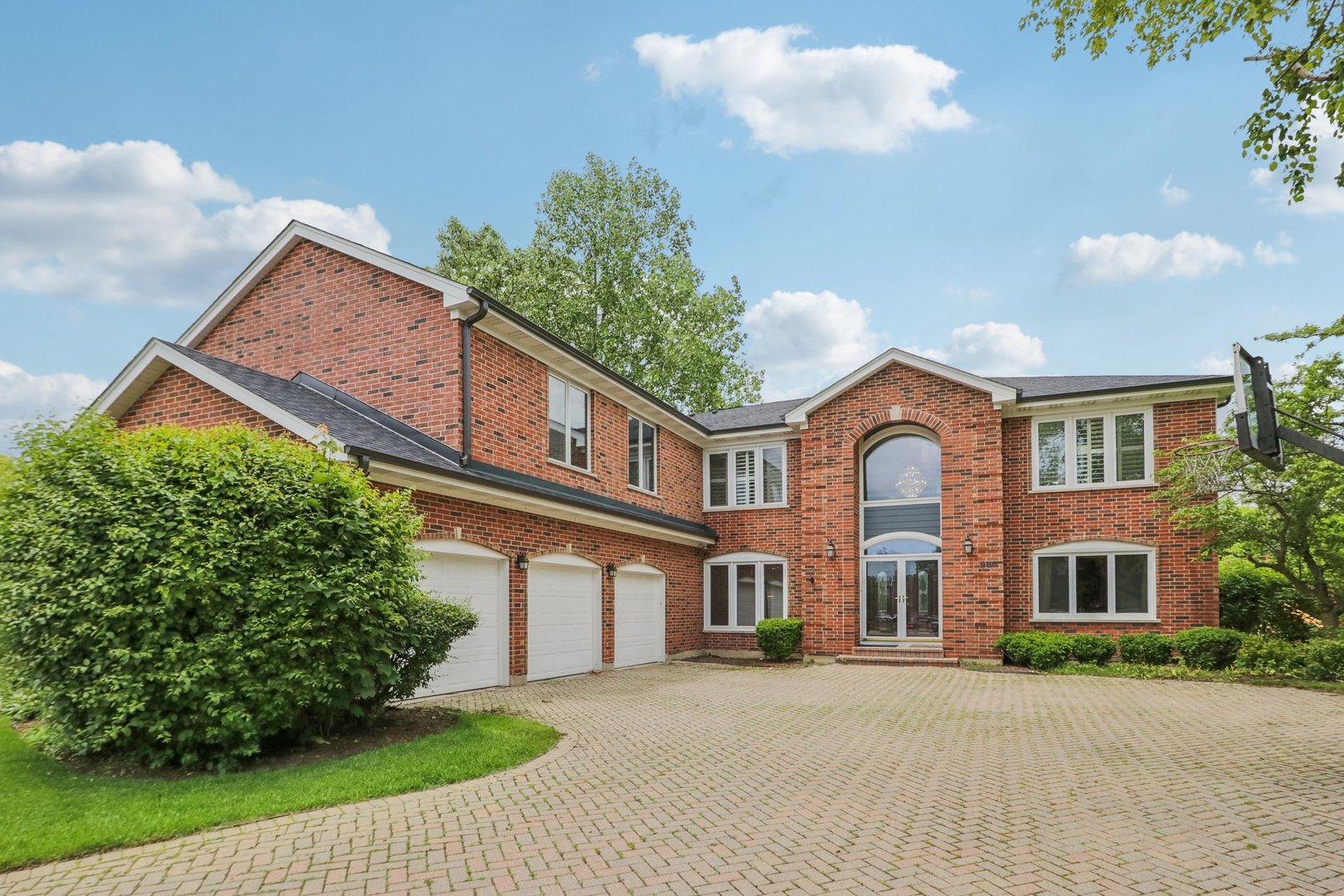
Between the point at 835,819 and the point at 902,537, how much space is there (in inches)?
526

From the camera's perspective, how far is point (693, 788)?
6.45 meters

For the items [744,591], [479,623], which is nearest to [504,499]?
[479,623]

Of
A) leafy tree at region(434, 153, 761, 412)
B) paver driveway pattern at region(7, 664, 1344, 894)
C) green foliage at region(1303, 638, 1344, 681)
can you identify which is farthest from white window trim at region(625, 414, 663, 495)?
green foliage at region(1303, 638, 1344, 681)

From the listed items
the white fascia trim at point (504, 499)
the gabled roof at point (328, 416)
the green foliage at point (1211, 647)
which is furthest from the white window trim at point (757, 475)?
the green foliage at point (1211, 647)

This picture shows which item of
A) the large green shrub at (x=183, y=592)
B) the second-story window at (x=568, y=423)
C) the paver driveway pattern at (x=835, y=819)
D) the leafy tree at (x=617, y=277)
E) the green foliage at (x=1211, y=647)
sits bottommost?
the green foliage at (x=1211, y=647)

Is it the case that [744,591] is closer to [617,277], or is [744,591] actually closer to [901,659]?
→ [901,659]

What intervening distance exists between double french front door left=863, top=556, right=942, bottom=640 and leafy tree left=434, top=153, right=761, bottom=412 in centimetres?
1502

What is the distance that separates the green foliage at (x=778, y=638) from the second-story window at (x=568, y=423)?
6089mm

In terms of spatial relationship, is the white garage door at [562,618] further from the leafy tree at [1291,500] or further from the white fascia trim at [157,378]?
the leafy tree at [1291,500]

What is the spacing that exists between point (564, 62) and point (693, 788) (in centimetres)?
1829

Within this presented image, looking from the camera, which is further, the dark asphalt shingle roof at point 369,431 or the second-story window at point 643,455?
the second-story window at point 643,455

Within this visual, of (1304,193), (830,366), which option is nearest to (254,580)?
(1304,193)

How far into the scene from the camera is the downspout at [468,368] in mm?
12062

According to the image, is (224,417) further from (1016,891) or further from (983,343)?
(983,343)
